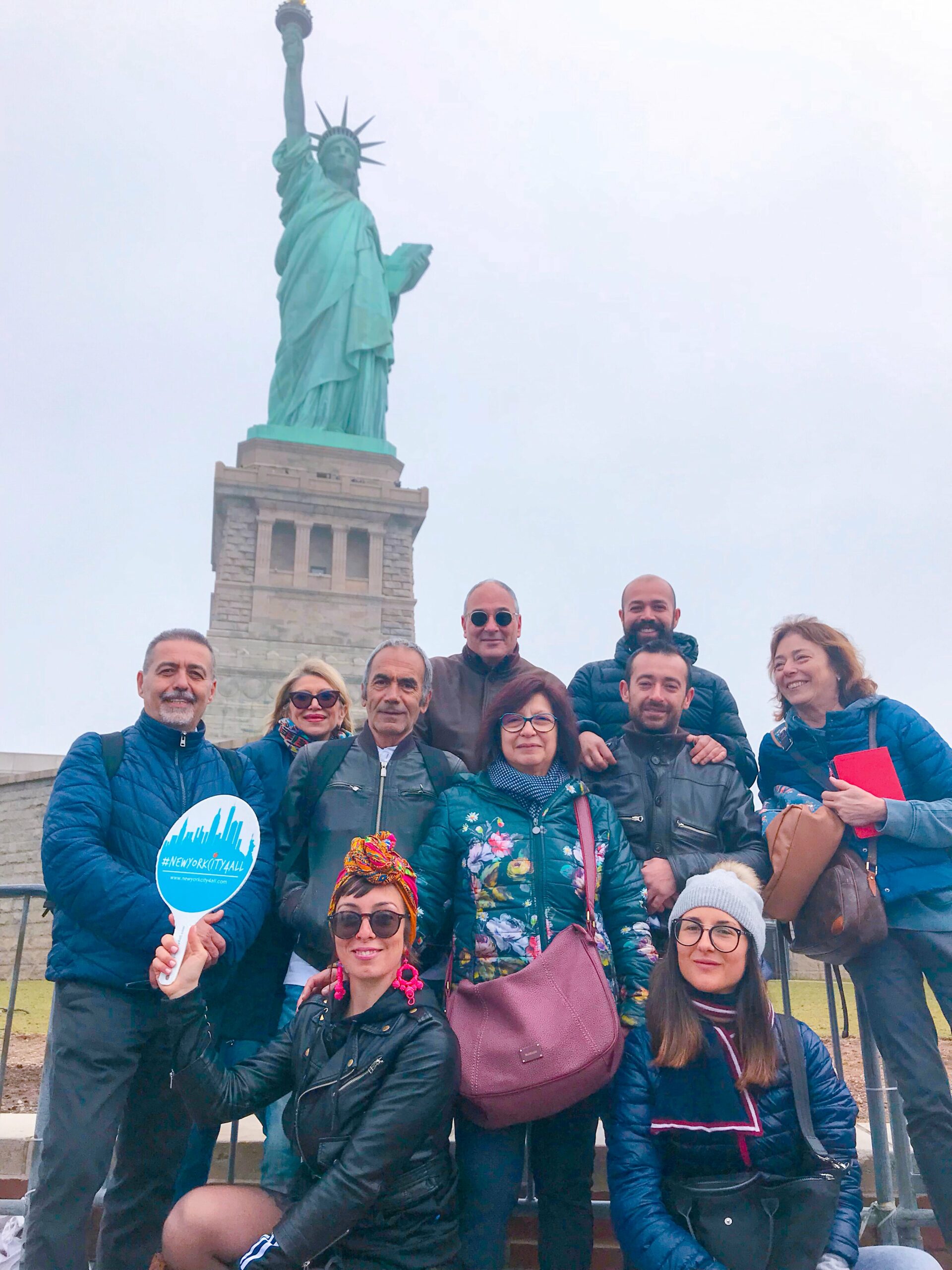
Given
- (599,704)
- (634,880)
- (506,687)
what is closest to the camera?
(634,880)

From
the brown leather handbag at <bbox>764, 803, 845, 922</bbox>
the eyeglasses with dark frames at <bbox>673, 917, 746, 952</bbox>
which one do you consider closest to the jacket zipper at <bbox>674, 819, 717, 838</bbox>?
the brown leather handbag at <bbox>764, 803, 845, 922</bbox>

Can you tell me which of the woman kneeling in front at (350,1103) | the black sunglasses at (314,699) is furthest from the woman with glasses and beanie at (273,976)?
the woman kneeling in front at (350,1103)

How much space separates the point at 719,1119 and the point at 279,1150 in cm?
141

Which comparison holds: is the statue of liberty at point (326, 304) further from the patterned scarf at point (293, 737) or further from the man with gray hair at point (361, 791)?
the man with gray hair at point (361, 791)

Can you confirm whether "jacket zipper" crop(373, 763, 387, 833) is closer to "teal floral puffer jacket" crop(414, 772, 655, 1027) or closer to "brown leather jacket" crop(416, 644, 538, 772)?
"teal floral puffer jacket" crop(414, 772, 655, 1027)

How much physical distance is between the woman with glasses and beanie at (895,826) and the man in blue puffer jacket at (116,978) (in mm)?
2162

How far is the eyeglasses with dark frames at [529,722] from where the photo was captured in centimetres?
333

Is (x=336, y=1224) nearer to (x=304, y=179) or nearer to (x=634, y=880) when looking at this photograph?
(x=634, y=880)

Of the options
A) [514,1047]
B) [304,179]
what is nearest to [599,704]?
[514,1047]

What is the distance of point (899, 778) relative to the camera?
376 centimetres

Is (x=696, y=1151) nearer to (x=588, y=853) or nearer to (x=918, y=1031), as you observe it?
(x=588, y=853)

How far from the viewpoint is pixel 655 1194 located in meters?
2.64

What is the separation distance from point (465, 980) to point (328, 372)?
82.1 ft

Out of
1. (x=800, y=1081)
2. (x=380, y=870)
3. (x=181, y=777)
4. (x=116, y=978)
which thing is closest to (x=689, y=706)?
(x=800, y=1081)
